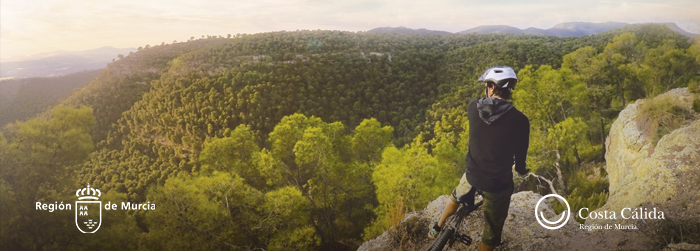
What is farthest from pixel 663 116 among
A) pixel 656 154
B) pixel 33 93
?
pixel 33 93

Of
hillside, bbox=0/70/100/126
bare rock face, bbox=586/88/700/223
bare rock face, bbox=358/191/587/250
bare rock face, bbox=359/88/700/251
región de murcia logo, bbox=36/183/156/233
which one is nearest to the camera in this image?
bare rock face, bbox=359/88/700/251

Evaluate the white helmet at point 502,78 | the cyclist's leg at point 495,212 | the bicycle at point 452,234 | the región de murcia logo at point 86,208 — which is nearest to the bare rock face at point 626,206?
the bicycle at point 452,234

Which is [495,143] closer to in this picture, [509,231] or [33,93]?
[509,231]

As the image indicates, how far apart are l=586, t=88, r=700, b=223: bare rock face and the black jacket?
2363 millimetres

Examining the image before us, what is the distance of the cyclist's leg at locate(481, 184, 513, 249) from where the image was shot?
2941 mm

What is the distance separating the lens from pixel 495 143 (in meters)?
2.66

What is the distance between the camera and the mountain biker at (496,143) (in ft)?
8.32

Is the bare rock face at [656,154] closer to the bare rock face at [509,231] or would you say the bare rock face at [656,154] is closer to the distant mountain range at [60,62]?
the bare rock face at [509,231]

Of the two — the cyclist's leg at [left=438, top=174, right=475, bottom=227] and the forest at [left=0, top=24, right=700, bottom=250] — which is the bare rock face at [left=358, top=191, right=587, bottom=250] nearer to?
the forest at [left=0, top=24, right=700, bottom=250]

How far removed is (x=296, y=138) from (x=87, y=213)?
539cm

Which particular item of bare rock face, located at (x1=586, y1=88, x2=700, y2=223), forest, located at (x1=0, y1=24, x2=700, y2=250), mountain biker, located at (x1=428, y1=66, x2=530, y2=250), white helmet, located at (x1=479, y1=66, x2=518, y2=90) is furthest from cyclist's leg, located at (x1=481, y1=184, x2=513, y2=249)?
bare rock face, located at (x1=586, y1=88, x2=700, y2=223)

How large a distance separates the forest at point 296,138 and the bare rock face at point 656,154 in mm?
342

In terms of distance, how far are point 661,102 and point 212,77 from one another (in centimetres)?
2185

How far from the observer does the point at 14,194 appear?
226 inches
